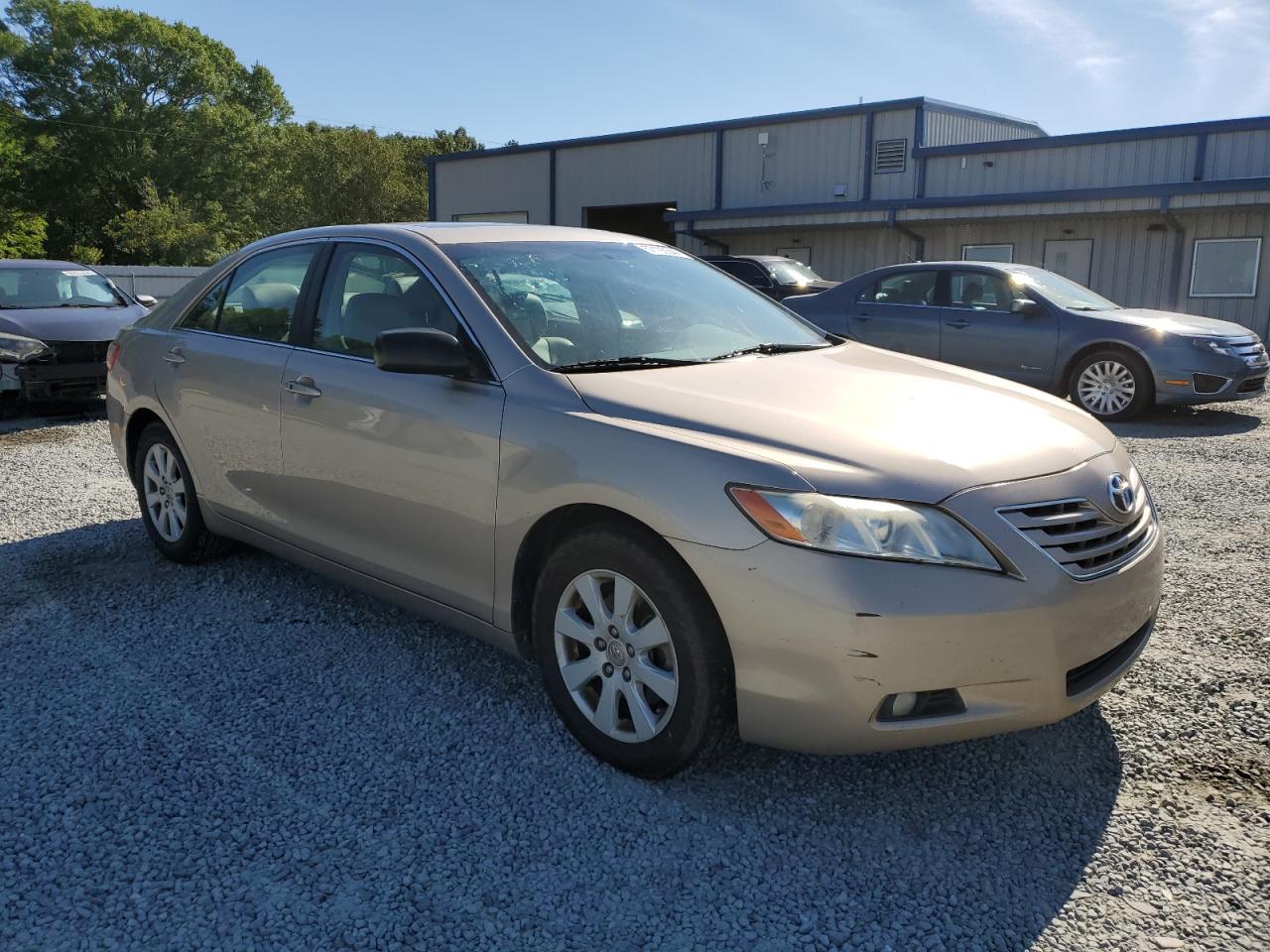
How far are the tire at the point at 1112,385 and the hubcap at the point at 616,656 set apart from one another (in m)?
8.41

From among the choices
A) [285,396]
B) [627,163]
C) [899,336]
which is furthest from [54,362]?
[627,163]

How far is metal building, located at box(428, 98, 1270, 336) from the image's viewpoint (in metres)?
19.1

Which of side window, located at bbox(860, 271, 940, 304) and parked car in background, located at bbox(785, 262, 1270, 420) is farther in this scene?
side window, located at bbox(860, 271, 940, 304)

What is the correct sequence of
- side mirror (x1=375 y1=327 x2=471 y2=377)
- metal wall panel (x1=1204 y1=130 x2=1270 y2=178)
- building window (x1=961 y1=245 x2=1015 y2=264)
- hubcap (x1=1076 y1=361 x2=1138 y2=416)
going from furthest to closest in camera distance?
building window (x1=961 y1=245 x2=1015 y2=264)
metal wall panel (x1=1204 y1=130 x2=1270 y2=178)
hubcap (x1=1076 y1=361 x2=1138 y2=416)
side mirror (x1=375 y1=327 x2=471 y2=377)

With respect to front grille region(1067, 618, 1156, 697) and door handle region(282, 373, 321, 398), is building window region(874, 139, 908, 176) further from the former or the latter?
front grille region(1067, 618, 1156, 697)

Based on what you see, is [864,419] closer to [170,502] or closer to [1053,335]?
[170,502]

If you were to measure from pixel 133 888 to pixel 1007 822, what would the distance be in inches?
90.1

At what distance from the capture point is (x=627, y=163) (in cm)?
2939

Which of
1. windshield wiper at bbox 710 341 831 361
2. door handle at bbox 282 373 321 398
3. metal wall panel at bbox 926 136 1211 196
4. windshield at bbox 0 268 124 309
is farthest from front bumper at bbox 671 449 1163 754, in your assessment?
metal wall panel at bbox 926 136 1211 196

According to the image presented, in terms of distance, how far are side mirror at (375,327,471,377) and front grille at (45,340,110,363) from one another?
7988 mm

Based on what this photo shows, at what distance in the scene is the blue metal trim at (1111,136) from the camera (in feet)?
63.0

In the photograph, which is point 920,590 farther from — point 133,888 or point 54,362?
point 54,362

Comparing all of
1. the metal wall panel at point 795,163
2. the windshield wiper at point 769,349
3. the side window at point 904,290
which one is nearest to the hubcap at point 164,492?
the windshield wiper at point 769,349

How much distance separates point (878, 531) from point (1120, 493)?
904mm
